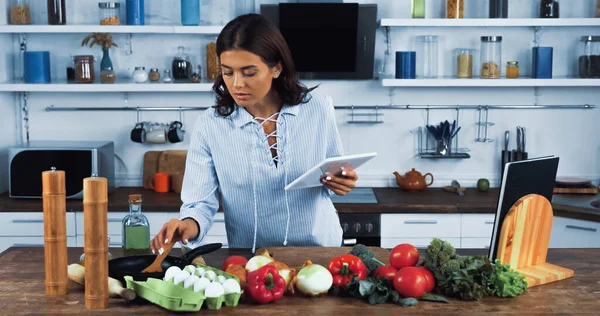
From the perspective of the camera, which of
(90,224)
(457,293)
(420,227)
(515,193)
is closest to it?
(90,224)

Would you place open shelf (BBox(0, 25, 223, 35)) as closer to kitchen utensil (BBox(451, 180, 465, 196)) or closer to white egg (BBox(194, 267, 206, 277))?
kitchen utensil (BBox(451, 180, 465, 196))

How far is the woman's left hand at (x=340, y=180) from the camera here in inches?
102

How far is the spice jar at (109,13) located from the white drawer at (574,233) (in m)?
2.69

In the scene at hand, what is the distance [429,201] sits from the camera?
4.44m

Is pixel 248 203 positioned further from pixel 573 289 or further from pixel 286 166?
pixel 573 289

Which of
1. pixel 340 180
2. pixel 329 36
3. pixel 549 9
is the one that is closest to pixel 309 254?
pixel 340 180

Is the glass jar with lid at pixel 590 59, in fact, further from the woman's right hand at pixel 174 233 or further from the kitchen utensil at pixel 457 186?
the woman's right hand at pixel 174 233

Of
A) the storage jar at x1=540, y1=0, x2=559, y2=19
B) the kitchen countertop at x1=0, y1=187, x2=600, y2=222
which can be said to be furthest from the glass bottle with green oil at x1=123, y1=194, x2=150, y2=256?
the storage jar at x1=540, y1=0, x2=559, y2=19

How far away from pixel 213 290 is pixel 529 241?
1005 mm

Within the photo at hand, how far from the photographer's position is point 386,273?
2.19m

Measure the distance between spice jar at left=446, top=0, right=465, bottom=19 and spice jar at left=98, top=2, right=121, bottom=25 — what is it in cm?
191

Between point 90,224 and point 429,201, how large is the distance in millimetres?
2722

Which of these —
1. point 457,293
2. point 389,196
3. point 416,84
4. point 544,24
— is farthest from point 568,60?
point 457,293

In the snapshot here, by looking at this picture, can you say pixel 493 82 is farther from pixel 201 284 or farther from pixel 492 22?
pixel 201 284
